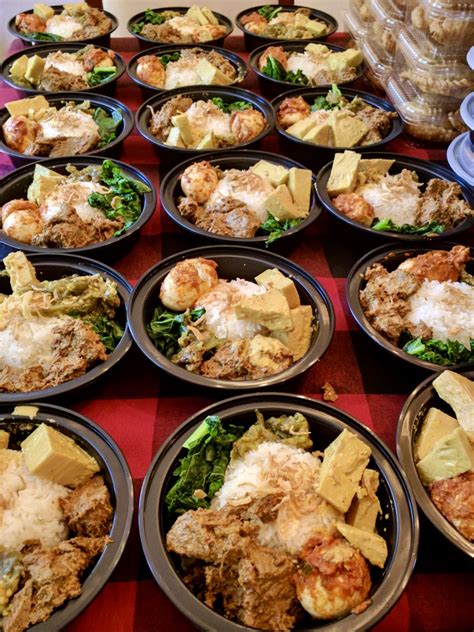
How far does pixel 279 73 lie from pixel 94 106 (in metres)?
1.25

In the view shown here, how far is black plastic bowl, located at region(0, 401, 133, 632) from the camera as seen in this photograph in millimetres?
1224

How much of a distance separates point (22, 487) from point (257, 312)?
3.03 ft

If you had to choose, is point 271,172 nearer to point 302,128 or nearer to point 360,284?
point 302,128

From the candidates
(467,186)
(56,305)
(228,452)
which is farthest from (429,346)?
(56,305)

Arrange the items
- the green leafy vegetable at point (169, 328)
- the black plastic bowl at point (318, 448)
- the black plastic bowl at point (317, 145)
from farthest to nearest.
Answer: the black plastic bowl at point (317, 145), the green leafy vegetable at point (169, 328), the black plastic bowl at point (318, 448)

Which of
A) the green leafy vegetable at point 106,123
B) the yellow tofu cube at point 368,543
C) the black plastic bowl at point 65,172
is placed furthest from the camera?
the green leafy vegetable at point 106,123

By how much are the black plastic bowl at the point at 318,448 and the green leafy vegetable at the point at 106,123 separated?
195 centimetres

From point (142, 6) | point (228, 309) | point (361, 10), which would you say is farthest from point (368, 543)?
point (142, 6)

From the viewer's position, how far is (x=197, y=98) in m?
3.33

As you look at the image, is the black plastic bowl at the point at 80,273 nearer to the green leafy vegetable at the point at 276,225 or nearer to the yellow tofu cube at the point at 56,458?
the yellow tofu cube at the point at 56,458

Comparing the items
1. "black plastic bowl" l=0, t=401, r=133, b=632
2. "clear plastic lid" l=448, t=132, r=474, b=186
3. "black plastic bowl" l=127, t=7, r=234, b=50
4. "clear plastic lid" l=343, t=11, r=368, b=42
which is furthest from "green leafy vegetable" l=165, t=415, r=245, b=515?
"clear plastic lid" l=343, t=11, r=368, b=42

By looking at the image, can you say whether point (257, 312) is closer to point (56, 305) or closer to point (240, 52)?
point (56, 305)

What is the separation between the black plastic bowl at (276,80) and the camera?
11.4 feet

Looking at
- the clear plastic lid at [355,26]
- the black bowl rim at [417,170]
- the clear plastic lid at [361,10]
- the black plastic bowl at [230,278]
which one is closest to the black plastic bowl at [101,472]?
the black plastic bowl at [230,278]
